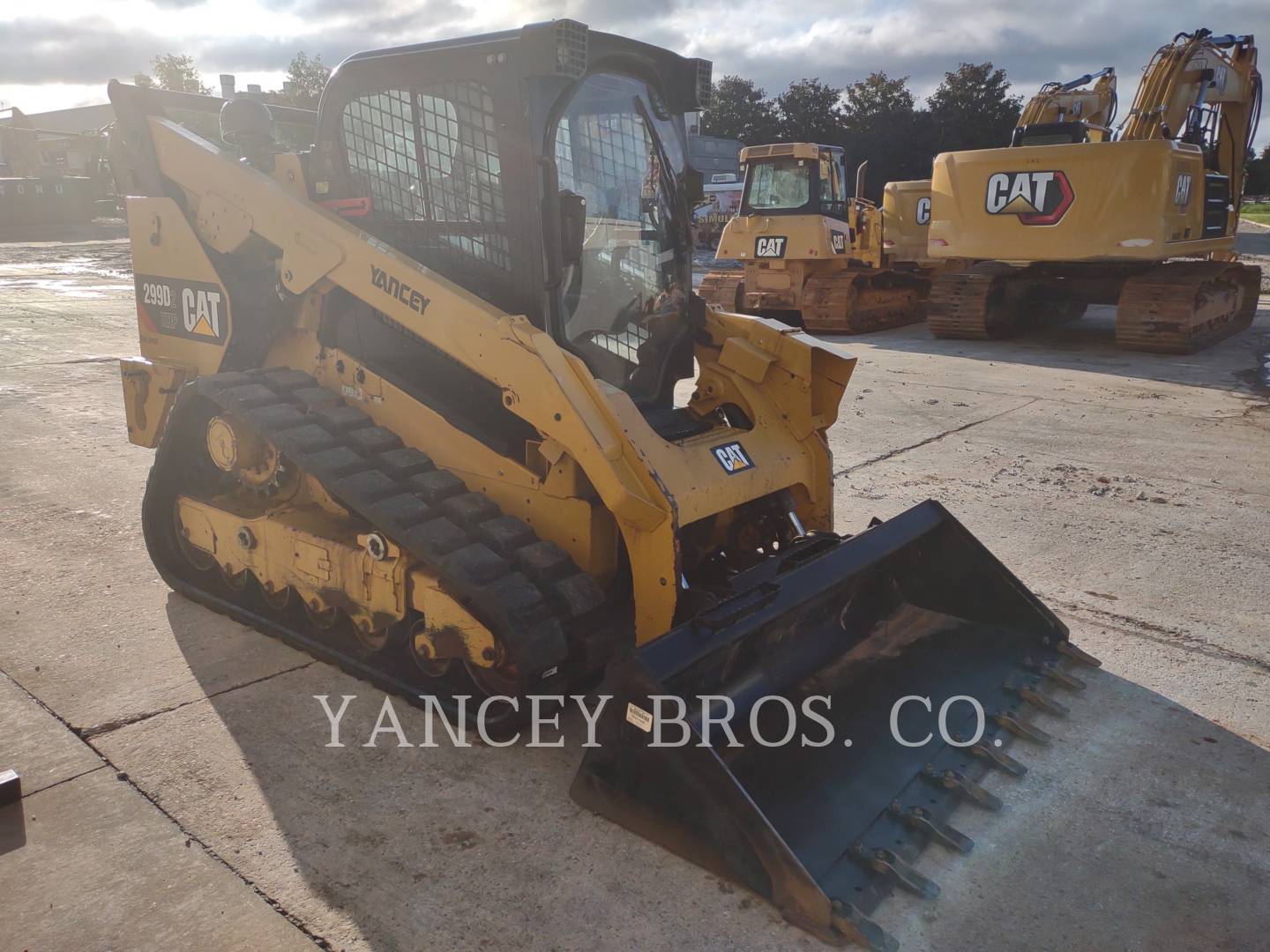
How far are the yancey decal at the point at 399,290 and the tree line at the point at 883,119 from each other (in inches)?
1576

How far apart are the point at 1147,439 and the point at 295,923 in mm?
6938

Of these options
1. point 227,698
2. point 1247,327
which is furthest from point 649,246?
point 1247,327

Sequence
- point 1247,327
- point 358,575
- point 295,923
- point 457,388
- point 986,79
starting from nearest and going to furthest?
1. point 295,923
2. point 358,575
3. point 457,388
4. point 1247,327
5. point 986,79

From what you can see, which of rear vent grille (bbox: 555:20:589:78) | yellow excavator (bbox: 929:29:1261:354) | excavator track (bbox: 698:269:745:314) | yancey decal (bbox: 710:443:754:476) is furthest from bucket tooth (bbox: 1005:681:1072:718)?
excavator track (bbox: 698:269:745:314)

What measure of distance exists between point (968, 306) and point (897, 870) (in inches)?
430

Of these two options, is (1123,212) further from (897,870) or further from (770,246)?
(897,870)

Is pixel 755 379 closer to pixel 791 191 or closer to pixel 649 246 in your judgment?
pixel 649 246

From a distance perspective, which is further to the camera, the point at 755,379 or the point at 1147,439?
the point at 1147,439

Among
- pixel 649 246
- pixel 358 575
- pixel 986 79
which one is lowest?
pixel 358 575

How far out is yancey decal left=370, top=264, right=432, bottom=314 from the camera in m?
3.42

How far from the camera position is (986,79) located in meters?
44.5

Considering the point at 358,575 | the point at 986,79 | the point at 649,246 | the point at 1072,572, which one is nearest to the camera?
the point at 358,575

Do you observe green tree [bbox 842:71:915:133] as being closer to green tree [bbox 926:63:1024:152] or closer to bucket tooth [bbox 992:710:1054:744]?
green tree [bbox 926:63:1024:152]

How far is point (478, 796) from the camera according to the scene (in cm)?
296
